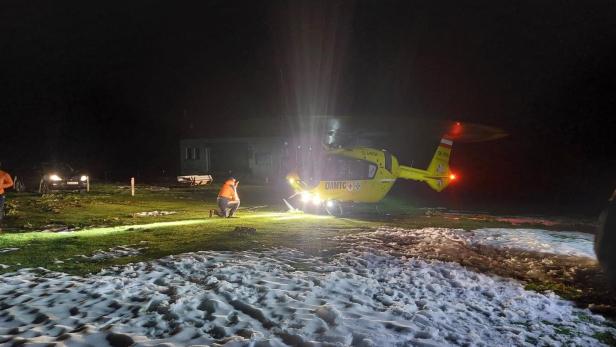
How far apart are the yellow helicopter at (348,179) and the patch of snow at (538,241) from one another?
6.05 m

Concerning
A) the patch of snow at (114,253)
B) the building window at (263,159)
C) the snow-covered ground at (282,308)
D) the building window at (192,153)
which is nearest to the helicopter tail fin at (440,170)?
the snow-covered ground at (282,308)

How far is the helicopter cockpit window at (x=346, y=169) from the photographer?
60.6ft

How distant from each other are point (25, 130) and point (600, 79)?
67248 mm

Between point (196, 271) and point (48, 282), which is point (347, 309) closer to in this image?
point (196, 271)

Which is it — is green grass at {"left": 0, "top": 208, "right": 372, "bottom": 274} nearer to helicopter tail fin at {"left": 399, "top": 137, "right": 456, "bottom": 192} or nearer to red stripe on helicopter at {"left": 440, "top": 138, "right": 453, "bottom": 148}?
helicopter tail fin at {"left": 399, "top": 137, "right": 456, "bottom": 192}

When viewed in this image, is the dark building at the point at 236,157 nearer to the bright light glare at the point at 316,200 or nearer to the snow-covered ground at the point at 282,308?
the bright light glare at the point at 316,200

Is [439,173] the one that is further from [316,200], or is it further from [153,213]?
[153,213]

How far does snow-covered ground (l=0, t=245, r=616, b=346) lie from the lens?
5.36m

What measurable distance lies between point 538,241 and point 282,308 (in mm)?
8165

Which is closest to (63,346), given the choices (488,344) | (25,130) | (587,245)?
(488,344)

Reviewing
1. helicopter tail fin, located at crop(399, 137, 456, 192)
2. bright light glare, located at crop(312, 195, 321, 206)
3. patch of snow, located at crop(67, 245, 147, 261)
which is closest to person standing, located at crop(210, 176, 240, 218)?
bright light glare, located at crop(312, 195, 321, 206)

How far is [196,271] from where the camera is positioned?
313 inches

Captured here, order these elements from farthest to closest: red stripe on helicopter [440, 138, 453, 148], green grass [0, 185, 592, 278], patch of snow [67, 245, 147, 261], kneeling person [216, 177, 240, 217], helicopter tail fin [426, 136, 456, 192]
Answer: red stripe on helicopter [440, 138, 453, 148], helicopter tail fin [426, 136, 456, 192], kneeling person [216, 177, 240, 217], green grass [0, 185, 592, 278], patch of snow [67, 245, 147, 261]

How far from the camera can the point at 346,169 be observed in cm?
1869
